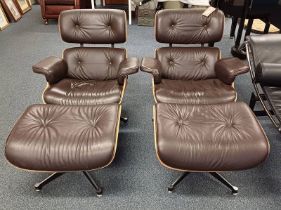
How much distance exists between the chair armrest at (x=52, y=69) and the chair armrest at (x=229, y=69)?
3.80ft

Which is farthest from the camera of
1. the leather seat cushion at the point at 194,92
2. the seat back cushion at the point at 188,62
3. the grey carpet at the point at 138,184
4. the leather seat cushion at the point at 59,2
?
the leather seat cushion at the point at 59,2

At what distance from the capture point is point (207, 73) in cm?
191

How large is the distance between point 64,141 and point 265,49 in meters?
→ 1.52

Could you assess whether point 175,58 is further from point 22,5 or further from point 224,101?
point 22,5

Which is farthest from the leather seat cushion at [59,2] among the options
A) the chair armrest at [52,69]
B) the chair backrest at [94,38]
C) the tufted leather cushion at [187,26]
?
the tufted leather cushion at [187,26]

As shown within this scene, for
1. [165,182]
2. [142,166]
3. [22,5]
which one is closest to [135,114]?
[142,166]

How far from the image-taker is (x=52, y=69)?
67.6 inches

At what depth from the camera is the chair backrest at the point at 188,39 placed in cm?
186

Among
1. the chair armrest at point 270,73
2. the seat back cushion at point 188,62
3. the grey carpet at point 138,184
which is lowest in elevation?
the grey carpet at point 138,184

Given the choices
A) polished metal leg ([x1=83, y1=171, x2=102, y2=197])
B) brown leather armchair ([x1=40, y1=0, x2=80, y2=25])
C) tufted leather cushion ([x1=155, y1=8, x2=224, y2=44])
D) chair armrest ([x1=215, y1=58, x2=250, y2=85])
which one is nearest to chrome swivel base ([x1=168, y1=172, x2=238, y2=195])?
polished metal leg ([x1=83, y1=171, x2=102, y2=197])

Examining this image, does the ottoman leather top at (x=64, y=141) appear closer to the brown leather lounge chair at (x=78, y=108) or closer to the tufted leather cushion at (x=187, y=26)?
the brown leather lounge chair at (x=78, y=108)

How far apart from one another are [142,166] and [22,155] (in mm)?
768

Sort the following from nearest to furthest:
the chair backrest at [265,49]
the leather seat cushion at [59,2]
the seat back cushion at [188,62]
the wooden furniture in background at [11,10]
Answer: the chair backrest at [265,49]
the seat back cushion at [188,62]
the leather seat cushion at [59,2]
the wooden furniture in background at [11,10]

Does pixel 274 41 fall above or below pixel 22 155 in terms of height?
above
